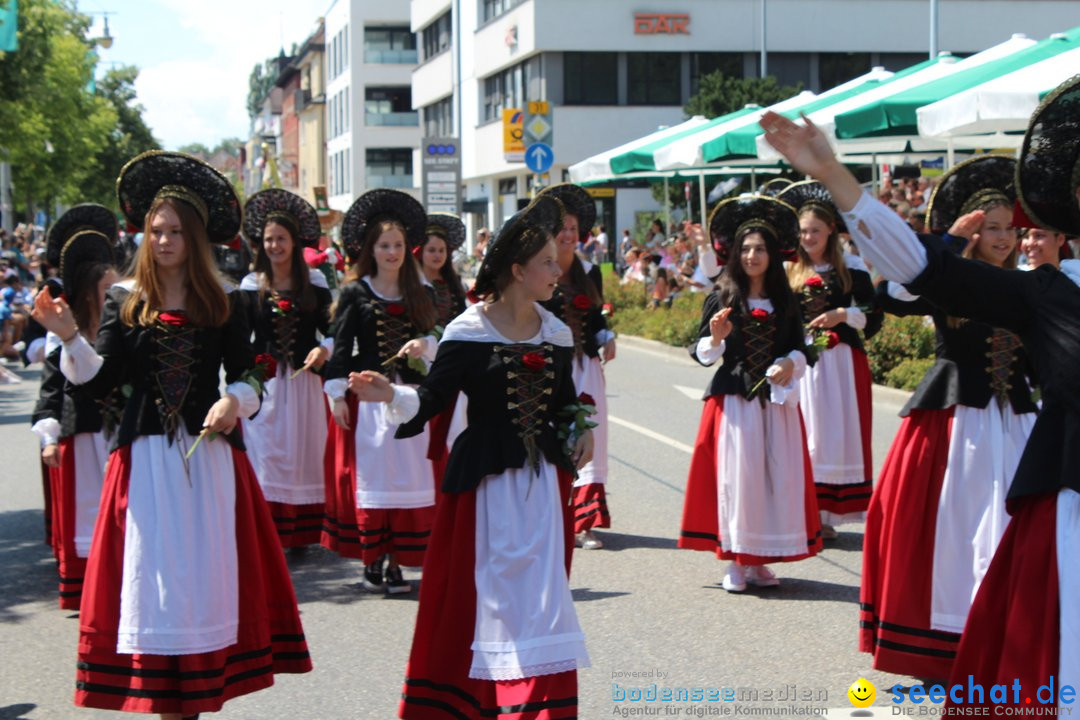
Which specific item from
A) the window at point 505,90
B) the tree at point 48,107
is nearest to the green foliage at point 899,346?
the tree at point 48,107

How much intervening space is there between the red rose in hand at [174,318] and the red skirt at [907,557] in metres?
2.99

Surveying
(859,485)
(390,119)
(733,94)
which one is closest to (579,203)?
(859,485)

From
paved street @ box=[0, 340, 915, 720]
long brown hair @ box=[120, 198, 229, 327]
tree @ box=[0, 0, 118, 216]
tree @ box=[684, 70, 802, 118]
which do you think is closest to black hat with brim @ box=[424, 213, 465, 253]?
paved street @ box=[0, 340, 915, 720]

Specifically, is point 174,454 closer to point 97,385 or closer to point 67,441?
point 97,385

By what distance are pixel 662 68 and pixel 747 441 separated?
37.6m

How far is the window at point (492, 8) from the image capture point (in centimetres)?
4704

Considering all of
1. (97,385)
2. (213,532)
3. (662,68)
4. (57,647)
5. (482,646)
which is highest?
(662,68)

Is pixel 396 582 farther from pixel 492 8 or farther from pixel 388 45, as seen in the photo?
pixel 388 45

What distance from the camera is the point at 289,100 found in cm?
12056

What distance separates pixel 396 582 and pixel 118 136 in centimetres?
7286

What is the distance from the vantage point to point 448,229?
33.1 ft

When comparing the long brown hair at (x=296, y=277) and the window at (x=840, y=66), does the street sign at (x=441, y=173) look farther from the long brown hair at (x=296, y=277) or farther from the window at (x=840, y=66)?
the long brown hair at (x=296, y=277)

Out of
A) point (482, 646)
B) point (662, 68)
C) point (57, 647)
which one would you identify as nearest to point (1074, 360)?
point (482, 646)

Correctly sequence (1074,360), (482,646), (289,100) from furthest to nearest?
(289,100) < (482,646) < (1074,360)
